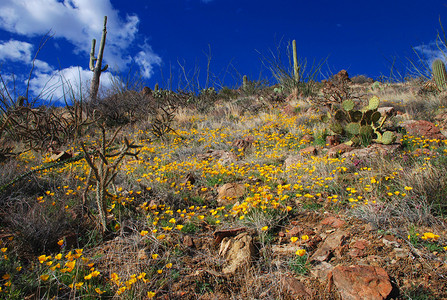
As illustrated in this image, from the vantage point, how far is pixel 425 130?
4.89 meters

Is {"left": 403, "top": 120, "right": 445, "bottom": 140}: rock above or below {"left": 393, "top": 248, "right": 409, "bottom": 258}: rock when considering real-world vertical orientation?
above

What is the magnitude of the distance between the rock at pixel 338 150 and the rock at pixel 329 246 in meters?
2.43

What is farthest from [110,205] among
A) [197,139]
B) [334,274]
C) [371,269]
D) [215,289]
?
[197,139]

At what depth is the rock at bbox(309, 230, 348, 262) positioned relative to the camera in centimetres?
210

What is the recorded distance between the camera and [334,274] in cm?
180

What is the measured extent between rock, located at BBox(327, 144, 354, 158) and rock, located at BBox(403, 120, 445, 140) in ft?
4.56

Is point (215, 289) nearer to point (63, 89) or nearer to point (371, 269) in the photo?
point (371, 269)

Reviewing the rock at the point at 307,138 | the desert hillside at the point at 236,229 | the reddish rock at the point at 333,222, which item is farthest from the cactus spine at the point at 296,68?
the reddish rock at the point at 333,222

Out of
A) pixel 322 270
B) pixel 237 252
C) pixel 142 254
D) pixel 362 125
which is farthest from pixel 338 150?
pixel 142 254

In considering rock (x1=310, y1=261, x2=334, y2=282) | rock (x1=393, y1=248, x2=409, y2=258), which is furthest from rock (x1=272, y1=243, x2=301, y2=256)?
rock (x1=393, y1=248, x2=409, y2=258)

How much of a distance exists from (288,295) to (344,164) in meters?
2.74

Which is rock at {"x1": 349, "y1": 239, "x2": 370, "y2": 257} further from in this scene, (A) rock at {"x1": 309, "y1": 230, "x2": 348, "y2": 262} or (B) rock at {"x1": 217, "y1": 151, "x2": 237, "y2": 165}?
(B) rock at {"x1": 217, "y1": 151, "x2": 237, "y2": 165}

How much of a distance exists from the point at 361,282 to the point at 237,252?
948 mm

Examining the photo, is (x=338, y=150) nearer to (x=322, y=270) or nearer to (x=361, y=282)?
(x=322, y=270)
